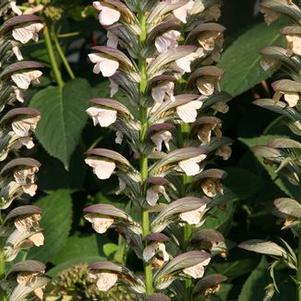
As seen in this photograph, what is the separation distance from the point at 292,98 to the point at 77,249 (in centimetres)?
132

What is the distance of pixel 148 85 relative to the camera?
1902 millimetres

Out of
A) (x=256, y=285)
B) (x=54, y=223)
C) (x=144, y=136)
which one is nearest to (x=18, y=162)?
(x=144, y=136)

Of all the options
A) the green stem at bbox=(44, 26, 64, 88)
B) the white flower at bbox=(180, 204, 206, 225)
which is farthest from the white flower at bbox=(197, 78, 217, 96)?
the green stem at bbox=(44, 26, 64, 88)

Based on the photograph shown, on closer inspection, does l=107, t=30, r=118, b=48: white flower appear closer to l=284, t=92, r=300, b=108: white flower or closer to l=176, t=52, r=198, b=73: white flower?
l=176, t=52, r=198, b=73: white flower

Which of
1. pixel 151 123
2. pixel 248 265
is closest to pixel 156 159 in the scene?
pixel 151 123

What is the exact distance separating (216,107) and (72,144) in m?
0.90

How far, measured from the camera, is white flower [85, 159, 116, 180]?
1.93 metres

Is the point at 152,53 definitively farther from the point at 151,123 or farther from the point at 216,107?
the point at 216,107

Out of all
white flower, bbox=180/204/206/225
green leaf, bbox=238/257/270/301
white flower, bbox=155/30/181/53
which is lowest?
green leaf, bbox=238/257/270/301

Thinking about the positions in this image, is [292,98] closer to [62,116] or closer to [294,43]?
[294,43]

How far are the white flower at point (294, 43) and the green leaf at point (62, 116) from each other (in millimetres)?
1151

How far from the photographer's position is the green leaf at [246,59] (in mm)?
2906

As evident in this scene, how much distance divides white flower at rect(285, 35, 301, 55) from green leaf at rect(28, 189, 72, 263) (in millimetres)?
1252

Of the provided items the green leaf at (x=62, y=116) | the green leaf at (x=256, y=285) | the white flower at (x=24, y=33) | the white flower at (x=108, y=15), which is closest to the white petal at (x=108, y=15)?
the white flower at (x=108, y=15)
